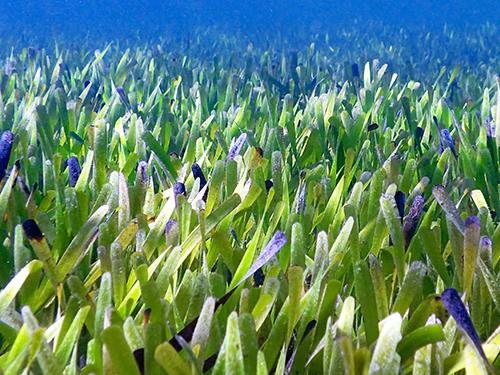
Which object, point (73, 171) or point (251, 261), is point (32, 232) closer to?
point (251, 261)

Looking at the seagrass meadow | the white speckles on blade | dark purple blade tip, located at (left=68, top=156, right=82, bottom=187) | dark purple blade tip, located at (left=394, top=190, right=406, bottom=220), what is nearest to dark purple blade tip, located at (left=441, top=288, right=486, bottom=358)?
the seagrass meadow

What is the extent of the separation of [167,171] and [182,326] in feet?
2.27

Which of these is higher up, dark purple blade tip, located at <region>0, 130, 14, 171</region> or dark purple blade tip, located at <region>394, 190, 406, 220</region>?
dark purple blade tip, located at <region>0, 130, 14, 171</region>

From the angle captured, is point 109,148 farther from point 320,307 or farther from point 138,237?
point 320,307

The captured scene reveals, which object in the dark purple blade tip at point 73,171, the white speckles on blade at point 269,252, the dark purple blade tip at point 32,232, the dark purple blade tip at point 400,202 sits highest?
the dark purple blade tip at point 73,171

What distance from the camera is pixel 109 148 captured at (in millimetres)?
1759

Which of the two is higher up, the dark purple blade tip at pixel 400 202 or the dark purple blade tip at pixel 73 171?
the dark purple blade tip at pixel 73 171

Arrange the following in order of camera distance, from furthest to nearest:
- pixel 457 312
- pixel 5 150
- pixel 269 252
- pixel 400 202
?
pixel 5 150, pixel 400 202, pixel 269 252, pixel 457 312

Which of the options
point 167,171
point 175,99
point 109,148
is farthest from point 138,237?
point 175,99

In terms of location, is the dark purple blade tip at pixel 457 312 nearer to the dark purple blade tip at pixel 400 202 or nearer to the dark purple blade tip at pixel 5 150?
the dark purple blade tip at pixel 400 202

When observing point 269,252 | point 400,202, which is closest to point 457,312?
point 269,252

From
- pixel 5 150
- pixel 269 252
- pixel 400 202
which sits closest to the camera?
pixel 269 252

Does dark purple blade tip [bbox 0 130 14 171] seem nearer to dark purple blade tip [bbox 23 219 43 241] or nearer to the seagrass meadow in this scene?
the seagrass meadow

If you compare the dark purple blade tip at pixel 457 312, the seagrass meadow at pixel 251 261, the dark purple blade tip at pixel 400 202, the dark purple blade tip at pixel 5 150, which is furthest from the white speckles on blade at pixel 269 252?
the dark purple blade tip at pixel 5 150
